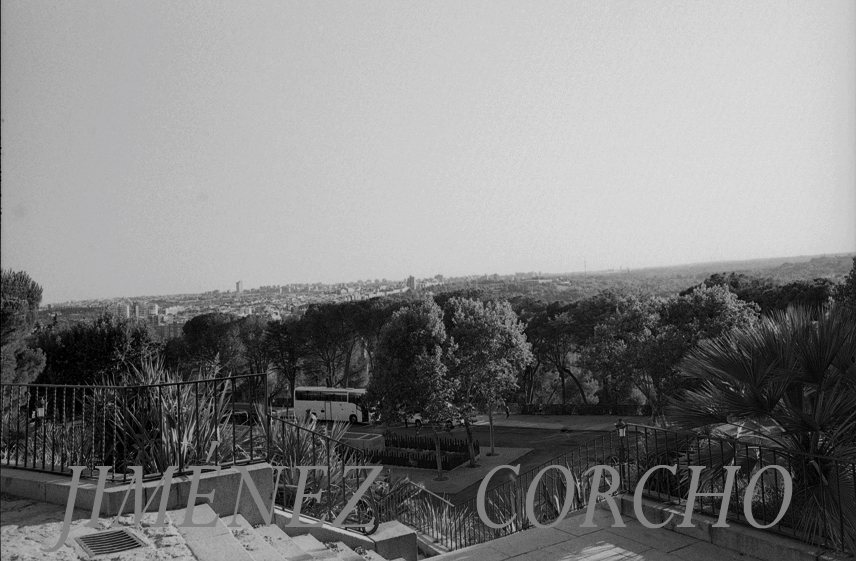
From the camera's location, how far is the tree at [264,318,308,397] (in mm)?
38562

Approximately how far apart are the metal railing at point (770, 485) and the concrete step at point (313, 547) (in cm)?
301

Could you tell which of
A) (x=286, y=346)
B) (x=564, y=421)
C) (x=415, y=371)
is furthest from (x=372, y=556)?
(x=286, y=346)

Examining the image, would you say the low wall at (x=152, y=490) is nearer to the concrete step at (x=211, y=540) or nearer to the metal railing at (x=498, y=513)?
the concrete step at (x=211, y=540)

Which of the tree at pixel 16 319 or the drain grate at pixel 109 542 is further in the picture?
the tree at pixel 16 319

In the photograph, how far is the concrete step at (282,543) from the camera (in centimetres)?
451

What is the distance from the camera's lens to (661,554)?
4.74 m

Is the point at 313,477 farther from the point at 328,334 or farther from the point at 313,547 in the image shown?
the point at 328,334

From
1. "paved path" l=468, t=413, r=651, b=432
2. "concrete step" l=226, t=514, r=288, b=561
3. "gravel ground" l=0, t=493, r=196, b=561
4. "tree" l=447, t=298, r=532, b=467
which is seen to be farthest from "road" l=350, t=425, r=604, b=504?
"gravel ground" l=0, t=493, r=196, b=561

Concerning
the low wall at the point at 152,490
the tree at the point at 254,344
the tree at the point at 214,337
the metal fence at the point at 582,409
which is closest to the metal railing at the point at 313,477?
the low wall at the point at 152,490

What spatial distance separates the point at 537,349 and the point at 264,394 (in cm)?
2855

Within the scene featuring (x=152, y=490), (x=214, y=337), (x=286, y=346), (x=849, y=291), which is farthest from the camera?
(x=286, y=346)

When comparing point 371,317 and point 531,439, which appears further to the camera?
point 371,317

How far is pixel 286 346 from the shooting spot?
3919 centimetres

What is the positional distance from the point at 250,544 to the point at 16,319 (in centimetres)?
1049
